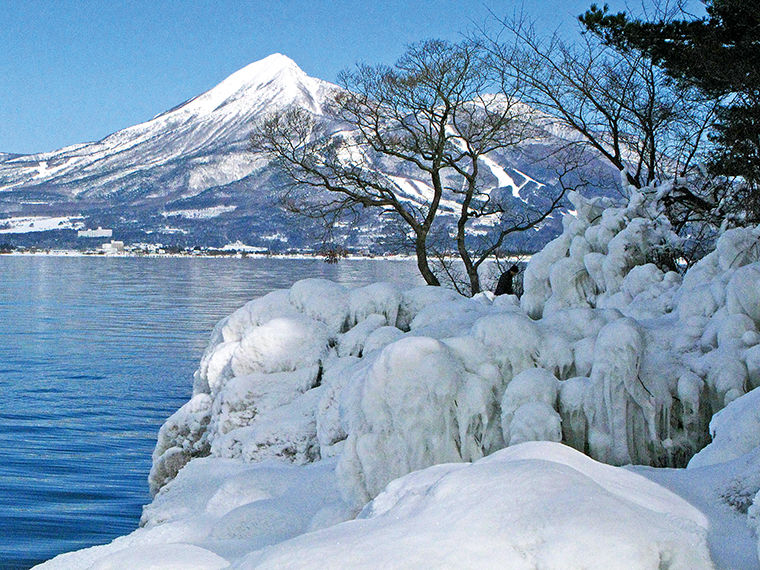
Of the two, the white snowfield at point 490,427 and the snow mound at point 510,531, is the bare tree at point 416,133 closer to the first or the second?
the white snowfield at point 490,427

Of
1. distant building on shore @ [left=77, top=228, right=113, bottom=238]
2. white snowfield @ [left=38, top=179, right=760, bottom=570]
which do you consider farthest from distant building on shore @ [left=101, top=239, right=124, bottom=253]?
white snowfield @ [left=38, top=179, right=760, bottom=570]

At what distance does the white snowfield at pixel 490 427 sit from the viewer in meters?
3.30

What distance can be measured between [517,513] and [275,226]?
181 metres

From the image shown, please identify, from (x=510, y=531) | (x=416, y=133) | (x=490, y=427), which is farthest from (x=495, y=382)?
(x=416, y=133)

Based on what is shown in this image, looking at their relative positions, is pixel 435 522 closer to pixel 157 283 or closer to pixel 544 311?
pixel 544 311

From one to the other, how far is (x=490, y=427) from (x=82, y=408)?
1602 cm

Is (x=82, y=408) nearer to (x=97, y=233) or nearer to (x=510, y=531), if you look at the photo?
(x=510, y=531)

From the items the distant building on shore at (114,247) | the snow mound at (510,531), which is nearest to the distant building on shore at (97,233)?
the distant building on shore at (114,247)

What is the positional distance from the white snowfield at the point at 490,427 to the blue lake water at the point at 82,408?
8.63 ft

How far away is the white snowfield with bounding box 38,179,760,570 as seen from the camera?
3297mm

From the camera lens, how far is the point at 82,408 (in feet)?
67.2

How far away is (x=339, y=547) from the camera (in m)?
3.22

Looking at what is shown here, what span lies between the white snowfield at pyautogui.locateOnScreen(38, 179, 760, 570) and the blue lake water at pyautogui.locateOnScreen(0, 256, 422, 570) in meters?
2.63

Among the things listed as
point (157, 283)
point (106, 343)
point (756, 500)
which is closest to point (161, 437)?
point (756, 500)
